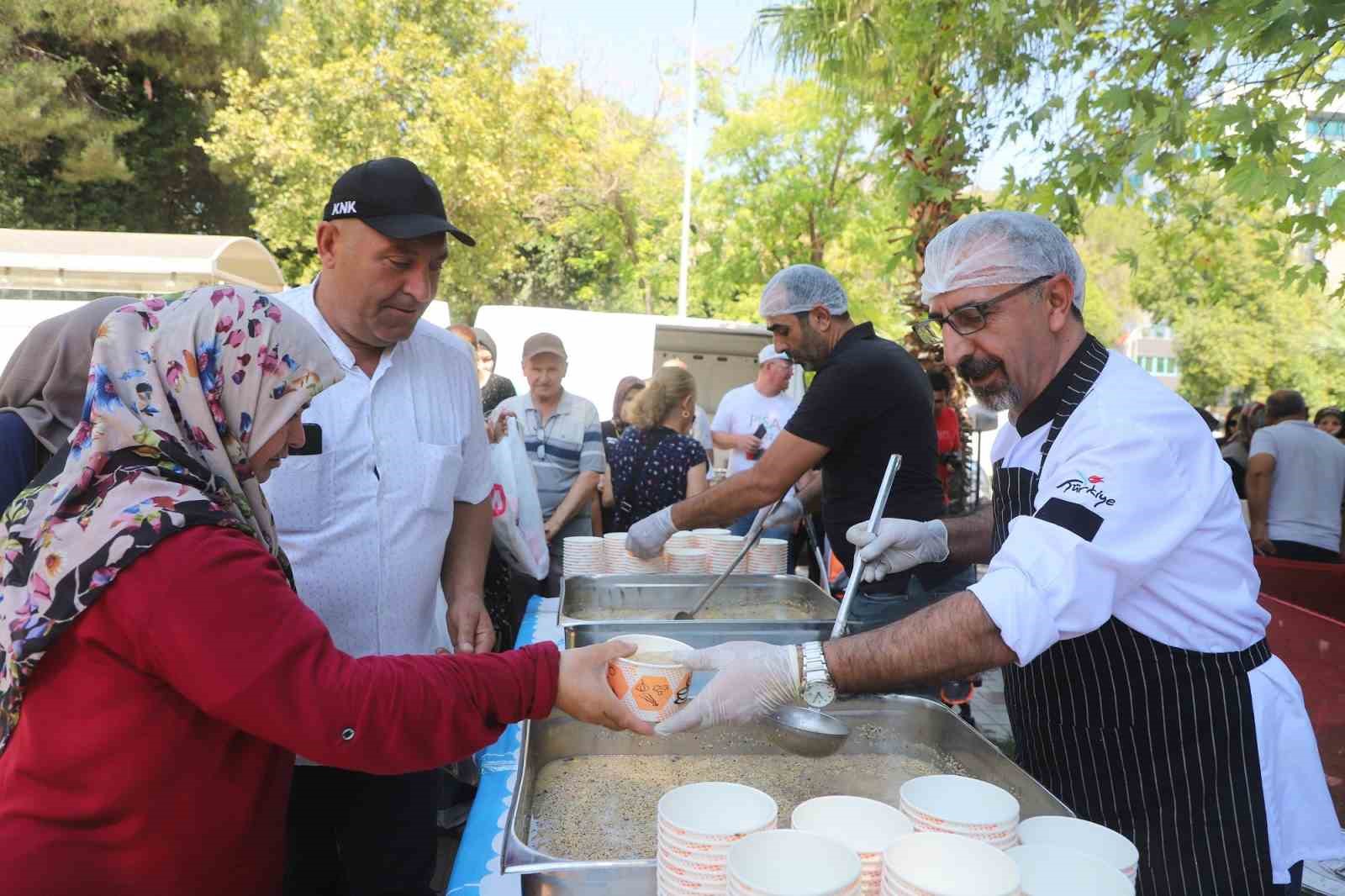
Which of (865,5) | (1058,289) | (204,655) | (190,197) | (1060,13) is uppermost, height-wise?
(190,197)

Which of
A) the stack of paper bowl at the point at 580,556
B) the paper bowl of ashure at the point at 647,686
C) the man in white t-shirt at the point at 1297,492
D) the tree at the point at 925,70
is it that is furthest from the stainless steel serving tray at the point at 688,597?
the man in white t-shirt at the point at 1297,492

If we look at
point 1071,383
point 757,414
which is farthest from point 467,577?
point 757,414

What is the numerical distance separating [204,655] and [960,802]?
37.0 inches

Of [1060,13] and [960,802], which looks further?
[1060,13]

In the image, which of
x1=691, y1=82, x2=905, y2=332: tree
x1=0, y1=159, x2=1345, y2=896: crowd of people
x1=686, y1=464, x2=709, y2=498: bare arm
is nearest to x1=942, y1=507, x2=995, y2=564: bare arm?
x1=0, y1=159, x2=1345, y2=896: crowd of people

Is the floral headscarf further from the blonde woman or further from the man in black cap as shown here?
the blonde woman

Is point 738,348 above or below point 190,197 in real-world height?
below

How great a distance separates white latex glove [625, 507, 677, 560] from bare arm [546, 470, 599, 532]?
1.31 m

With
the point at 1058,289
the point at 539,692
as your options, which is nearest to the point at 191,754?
the point at 539,692

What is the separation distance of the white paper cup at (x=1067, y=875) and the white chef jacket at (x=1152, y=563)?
306 millimetres

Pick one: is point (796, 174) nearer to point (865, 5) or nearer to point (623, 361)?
point (623, 361)

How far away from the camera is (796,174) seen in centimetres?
1475

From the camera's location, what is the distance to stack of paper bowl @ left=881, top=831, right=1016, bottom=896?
36.8 inches

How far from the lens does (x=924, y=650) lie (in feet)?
4.44
